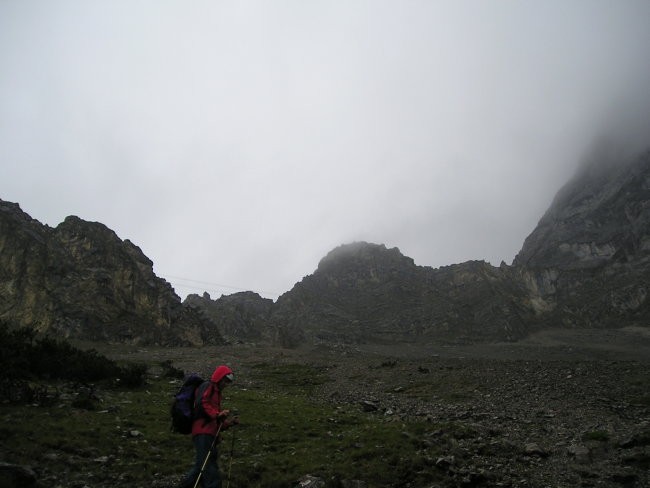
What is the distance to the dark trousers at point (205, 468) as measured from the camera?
337 inches

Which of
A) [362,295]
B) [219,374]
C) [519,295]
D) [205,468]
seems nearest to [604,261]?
[519,295]

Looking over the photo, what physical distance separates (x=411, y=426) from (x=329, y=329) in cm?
14898

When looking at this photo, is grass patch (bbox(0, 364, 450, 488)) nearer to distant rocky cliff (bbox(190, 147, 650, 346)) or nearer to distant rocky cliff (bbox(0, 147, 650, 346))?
distant rocky cliff (bbox(0, 147, 650, 346))

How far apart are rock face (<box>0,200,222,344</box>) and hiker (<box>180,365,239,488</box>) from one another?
6739cm

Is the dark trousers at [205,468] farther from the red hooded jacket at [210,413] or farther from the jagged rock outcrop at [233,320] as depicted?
the jagged rock outcrop at [233,320]

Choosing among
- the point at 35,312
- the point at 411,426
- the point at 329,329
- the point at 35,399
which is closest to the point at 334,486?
the point at 411,426

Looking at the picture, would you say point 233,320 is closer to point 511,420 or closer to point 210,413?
point 511,420

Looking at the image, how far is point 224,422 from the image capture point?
912cm

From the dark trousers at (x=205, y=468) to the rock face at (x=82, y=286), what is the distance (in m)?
67.4

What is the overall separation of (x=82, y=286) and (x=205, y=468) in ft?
256

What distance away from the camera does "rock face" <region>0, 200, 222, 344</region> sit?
2694 inches

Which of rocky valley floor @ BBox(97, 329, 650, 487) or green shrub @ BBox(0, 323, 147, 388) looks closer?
rocky valley floor @ BBox(97, 329, 650, 487)

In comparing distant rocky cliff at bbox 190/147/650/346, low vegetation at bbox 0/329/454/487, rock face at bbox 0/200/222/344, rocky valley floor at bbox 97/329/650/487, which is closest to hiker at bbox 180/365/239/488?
low vegetation at bbox 0/329/454/487

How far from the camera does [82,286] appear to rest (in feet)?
245
